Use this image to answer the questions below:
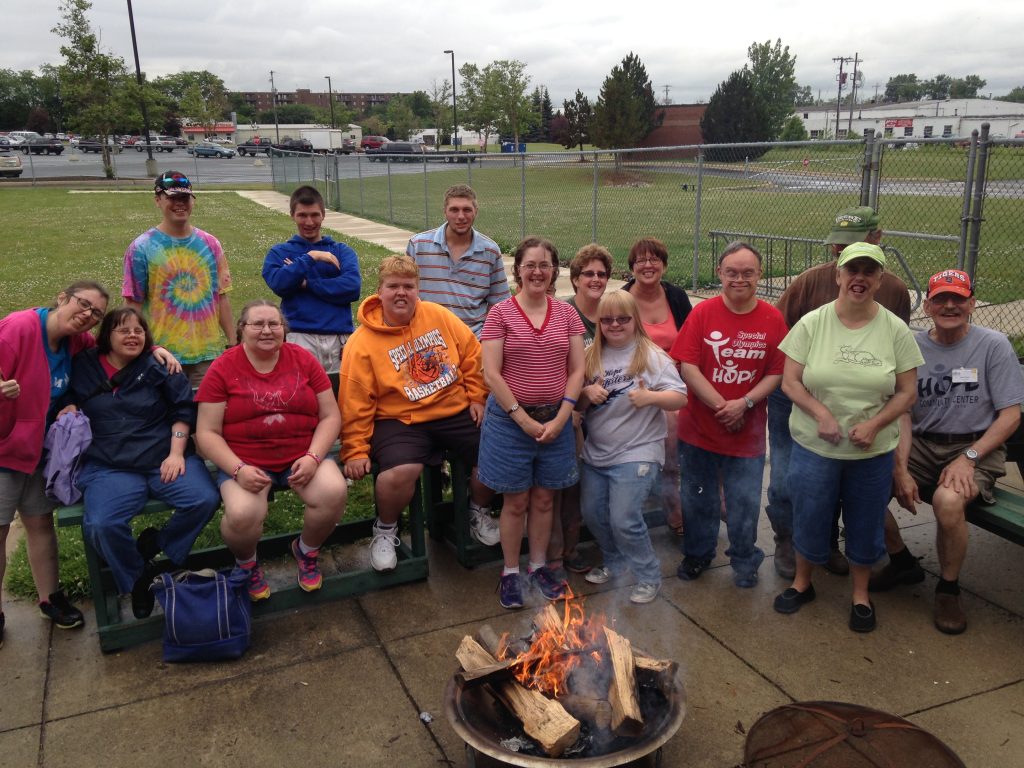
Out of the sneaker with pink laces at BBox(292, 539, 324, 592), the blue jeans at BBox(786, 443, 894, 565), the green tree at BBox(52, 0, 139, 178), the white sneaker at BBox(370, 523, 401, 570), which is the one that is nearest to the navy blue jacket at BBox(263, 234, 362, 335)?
the white sneaker at BBox(370, 523, 401, 570)

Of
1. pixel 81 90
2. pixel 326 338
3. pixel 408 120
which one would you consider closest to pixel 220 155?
pixel 81 90

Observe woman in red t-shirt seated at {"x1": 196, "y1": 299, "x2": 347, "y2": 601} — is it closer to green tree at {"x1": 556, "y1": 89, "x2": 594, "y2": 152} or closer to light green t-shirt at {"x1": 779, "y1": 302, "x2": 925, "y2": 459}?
light green t-shirt at {"x1": 779, "y1": 302, "x2": 925, "y2": 459}

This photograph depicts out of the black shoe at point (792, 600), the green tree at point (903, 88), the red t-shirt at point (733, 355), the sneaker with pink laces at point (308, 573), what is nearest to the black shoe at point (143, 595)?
the sneaker with pink laces at point (308, 573)

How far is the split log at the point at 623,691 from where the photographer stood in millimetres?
2654

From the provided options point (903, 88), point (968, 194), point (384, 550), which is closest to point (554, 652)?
point (384, 550)

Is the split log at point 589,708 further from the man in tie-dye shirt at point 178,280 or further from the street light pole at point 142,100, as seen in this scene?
the street light pole at point 142,100

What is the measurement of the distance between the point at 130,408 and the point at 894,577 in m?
3.75

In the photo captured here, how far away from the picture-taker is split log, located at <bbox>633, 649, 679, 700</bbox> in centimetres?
288

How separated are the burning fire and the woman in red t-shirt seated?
124cm

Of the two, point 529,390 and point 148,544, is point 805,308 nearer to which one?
point 529,390

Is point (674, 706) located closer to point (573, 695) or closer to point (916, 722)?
point (573, 695)

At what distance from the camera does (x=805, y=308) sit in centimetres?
428

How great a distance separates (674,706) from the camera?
110 inches

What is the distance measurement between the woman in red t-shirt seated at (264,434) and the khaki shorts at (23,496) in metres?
0.69
